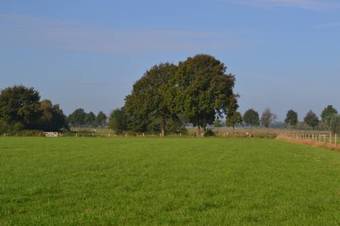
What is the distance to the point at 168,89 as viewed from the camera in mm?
109375

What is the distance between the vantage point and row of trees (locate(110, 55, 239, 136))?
106m

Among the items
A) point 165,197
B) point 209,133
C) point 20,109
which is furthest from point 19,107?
point 165,197

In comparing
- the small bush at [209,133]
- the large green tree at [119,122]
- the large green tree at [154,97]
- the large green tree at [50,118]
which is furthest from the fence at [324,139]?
the large green tree at [50,118]

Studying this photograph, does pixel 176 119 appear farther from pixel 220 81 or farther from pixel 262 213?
pixel 262 213

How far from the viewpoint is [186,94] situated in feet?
348

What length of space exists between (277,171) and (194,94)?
82761 millimetres

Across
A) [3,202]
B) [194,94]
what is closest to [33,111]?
[194,94]

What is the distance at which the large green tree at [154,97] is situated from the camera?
366 ft

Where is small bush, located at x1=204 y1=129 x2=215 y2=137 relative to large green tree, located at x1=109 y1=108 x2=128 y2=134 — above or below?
below

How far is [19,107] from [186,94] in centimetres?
3396

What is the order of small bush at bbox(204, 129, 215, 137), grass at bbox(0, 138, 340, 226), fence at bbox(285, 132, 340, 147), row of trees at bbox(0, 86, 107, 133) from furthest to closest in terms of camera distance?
1. row of trees at bbox(0, 86, 107, 133)
2. small bush at bbox(204, 129, 215, 137)
3. fence at bbox(285, 132, 340, 147)
4. grass at bbox(0, 138, 340, 226)

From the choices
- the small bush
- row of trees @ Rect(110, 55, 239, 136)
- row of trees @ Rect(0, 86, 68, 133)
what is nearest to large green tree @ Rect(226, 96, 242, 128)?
row of trees @ Rect(110, 55, 239, 136)

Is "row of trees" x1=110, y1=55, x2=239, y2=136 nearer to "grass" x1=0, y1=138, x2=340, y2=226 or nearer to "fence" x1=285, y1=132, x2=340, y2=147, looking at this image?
"fence" x1=285, y1=132, x2=340, y2=147

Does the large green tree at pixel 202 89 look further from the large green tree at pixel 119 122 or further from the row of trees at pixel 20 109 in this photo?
the row of trees at pixel 20 109
